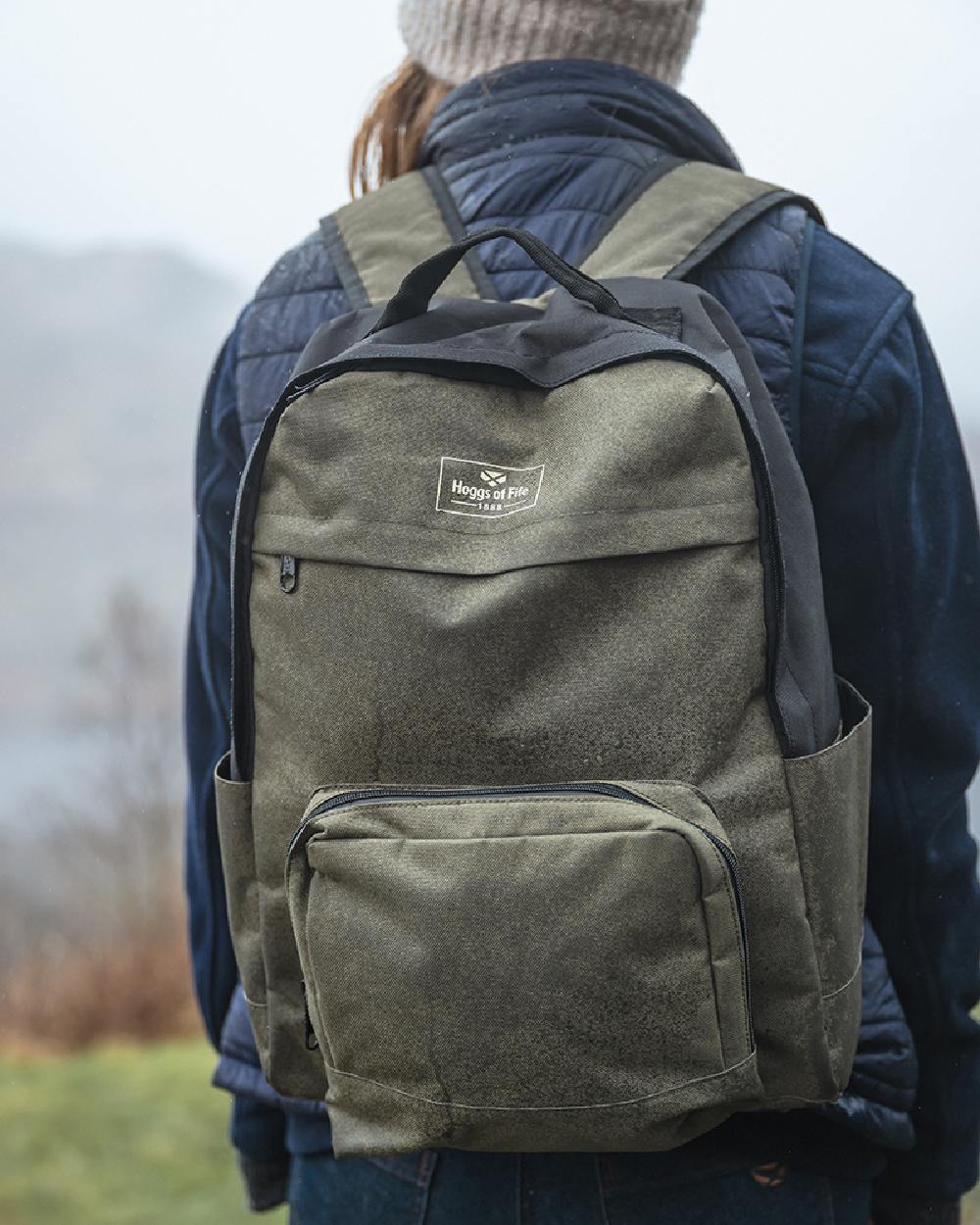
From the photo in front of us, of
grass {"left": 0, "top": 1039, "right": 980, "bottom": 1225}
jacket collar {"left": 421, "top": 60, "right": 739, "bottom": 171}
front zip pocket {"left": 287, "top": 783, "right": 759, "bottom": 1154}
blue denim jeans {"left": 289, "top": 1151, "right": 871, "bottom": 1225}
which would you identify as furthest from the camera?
grass {"left": 0, "top": 1039, "right": 980, "bottom": 1225}

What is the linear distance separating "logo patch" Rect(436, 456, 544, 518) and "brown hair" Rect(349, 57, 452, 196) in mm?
420

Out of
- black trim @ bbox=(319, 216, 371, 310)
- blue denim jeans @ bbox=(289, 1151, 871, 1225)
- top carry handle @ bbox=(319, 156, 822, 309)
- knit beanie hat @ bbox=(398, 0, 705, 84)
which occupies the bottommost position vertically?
blue denim jeans @ bbox=(289, 1151, 871, 1225)

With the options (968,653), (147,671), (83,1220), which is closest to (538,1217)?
(968,653)

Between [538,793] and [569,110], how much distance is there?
54cm

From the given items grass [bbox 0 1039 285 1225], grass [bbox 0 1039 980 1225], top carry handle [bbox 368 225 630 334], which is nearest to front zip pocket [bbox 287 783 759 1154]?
top carry handle [bbox 368 225 630 334]

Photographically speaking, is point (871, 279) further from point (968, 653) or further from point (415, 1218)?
point (415, 1218)

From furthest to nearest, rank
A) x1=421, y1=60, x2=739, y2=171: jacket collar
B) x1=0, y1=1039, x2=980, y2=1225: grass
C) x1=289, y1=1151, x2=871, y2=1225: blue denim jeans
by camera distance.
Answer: x1=0, y1=1039, x2=980, y2=1225: grass
x1=421, y1=60, x2=739, y2=171: jacket collar
x1=289, y1=1151, x2=871, y2=1225: blue denim jeans

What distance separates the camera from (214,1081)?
0.99 meters

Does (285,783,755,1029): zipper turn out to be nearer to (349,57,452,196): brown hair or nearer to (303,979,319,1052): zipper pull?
(303,979,319,1052): zipper pull

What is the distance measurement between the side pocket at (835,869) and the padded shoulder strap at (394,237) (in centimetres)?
42

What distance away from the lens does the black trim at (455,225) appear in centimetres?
93

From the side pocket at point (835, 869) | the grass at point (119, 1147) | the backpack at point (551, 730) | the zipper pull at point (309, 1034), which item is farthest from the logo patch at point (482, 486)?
the grass at point (119, 1147)

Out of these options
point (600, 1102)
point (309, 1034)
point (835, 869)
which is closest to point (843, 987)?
point (835, 869)

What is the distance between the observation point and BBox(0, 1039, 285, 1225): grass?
2.67 meters
